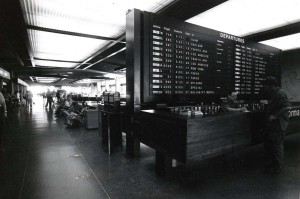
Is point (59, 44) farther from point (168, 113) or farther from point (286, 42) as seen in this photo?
point (286, 42)

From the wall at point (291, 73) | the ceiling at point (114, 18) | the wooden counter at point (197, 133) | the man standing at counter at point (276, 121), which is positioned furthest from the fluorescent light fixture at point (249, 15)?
the wall at point (291, 73)

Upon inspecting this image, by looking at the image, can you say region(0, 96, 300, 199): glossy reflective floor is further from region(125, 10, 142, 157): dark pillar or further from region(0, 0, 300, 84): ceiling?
region(0, 0, 300, 84): ceiling

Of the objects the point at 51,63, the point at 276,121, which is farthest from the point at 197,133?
the point at 51,63

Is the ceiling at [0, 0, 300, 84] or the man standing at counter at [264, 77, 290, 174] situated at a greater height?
the ceiling at [0, 0, 300, 84]

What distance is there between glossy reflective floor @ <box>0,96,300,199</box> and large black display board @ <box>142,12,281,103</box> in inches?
61.6

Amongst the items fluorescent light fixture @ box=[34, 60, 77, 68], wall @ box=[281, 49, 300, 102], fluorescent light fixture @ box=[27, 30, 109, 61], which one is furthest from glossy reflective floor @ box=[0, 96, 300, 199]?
fluorescent light fixture @ box=[34, 60, 77, 68]

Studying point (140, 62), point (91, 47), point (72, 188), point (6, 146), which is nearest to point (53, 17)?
point (140, 62)

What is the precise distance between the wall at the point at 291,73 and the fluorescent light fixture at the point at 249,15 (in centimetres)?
351

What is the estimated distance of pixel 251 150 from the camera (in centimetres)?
495

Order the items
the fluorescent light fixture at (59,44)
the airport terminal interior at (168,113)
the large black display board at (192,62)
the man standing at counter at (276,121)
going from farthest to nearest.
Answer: the fluorescent light fixture at (59,44), the large black display board at (192,62), the man standing at counter at (276,121), the airport terminal interior at (168,113)

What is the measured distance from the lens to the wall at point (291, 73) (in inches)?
308

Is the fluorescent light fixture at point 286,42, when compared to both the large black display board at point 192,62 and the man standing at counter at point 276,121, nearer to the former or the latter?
the large black display board at point 192,62

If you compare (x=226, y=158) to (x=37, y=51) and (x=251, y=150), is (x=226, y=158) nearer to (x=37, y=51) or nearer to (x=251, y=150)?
(x=251, y=150)

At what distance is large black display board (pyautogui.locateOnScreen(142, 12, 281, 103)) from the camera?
414 centimetres
